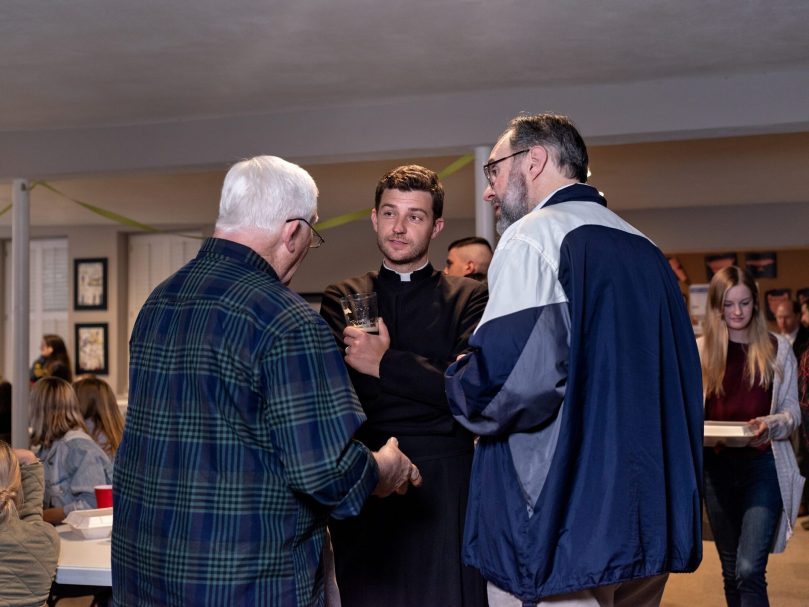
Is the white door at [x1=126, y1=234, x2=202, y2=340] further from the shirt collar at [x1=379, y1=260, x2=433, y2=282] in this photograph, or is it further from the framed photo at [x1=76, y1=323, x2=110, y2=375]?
the shirt collar at [x1=379, y1=260, x2=433, y2=282]

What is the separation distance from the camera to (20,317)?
6.27m

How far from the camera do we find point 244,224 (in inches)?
66.5

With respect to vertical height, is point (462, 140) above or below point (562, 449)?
above

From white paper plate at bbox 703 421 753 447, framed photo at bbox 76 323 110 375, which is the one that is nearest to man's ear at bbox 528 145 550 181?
white paper plate at bbox 703 421 753 447

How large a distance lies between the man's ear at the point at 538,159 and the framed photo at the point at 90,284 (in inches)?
378

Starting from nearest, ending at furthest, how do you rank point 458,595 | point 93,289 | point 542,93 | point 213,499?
point 213,499 < point 458,595 < point 542,93 < point 93,289

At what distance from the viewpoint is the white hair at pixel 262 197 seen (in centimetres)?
168

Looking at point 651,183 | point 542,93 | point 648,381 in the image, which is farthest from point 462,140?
point 648,381

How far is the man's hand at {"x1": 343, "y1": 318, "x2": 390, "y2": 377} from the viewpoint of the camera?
7.23 ft

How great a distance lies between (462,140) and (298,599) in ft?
13.6

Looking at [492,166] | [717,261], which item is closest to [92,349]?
[717,261]

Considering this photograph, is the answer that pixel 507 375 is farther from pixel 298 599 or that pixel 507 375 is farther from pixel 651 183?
pixel 651 183

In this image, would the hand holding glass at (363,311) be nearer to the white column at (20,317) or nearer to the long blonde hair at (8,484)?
the long blonde hair at (8,484)

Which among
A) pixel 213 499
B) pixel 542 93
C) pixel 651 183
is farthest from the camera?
pixel 651 183
